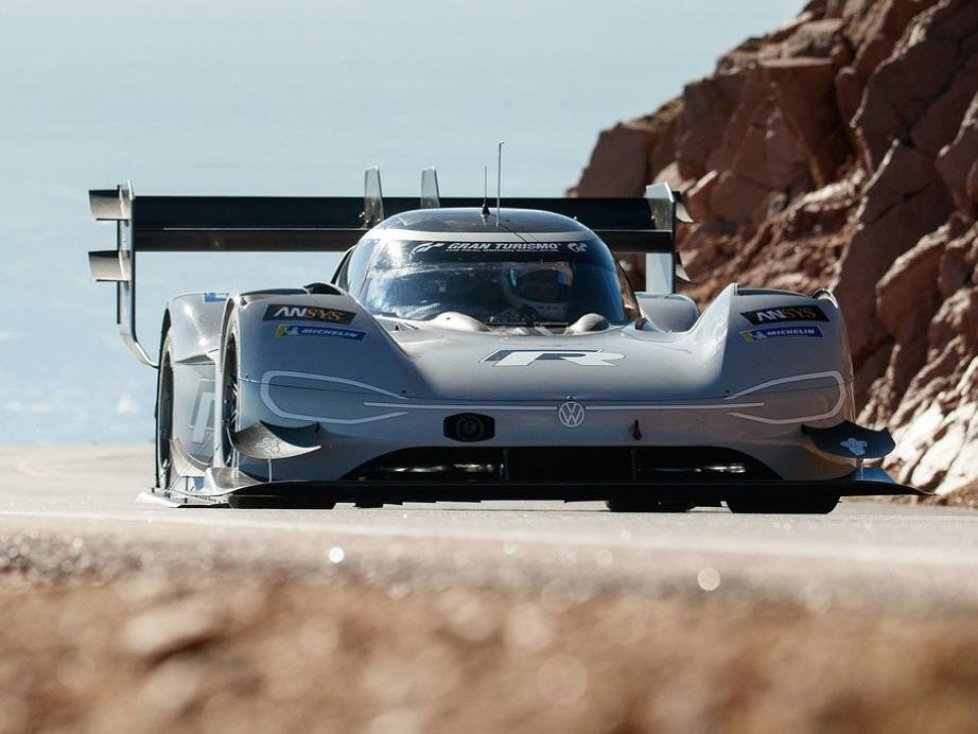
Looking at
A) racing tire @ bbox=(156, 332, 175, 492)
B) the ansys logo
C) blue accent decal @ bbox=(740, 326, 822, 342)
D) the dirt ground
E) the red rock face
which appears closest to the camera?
the dirt ground

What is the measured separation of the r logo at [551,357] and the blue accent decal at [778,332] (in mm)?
614

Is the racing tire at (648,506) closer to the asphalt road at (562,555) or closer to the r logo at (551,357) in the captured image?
the r logo at (551,357)

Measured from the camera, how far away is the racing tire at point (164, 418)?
37.1ft

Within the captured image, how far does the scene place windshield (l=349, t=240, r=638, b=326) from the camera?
33.4 feet

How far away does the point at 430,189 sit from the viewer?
13812 millimetres

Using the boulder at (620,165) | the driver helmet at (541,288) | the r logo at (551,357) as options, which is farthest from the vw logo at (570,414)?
the boulder at (620,165)

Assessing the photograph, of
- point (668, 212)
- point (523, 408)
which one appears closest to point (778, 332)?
point (523, 408)

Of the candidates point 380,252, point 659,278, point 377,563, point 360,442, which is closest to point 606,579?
point 377,563

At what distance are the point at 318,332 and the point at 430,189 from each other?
213 inches

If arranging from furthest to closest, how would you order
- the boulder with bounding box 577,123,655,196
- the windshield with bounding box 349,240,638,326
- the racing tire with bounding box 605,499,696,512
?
the boulder with bounding box 577,123,655,196
the racing tire with bounding box 605,499,696,512
the windshield with bounding box 349,240,638,326

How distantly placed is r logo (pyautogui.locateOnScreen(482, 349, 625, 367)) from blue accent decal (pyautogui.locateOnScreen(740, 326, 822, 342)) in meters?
0.61

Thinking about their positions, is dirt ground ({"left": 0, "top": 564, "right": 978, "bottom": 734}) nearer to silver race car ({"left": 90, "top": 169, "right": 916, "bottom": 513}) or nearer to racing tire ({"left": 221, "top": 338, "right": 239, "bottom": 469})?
silver race car ({"left": 90, "top": 169, "right": 916, "bottom": 513})

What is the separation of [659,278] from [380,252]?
13.1 ft

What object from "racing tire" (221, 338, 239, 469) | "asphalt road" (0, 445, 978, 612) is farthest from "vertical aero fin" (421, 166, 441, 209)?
"asphalt road" (0, 445, 978, 612)
